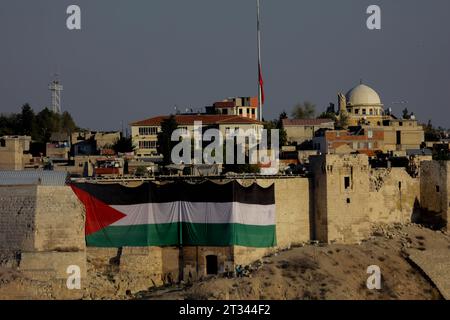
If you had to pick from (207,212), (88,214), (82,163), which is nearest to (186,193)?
(207,212)

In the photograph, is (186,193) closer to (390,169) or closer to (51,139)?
(390,169)

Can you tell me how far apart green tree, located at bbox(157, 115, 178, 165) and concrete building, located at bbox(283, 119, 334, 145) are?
10073mm

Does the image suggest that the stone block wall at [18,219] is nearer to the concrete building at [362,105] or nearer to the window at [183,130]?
the window at [183,130]

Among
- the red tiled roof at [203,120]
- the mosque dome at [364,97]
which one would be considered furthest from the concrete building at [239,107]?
the mosque dome at [364,97]

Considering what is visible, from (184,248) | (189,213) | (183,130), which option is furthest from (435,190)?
(183,130)

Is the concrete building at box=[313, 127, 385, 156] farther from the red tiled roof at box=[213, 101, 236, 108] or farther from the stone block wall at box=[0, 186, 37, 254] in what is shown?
the stone block wall at box=[0, 186, 37, 254]

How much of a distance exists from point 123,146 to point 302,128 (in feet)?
36.7

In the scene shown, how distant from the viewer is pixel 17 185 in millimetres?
41250

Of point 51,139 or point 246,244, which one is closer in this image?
point 246,244

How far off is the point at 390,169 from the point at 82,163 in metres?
17.4

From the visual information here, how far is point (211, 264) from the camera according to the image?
42.4 metres

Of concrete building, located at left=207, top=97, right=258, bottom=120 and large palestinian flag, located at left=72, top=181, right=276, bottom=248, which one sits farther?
concrete building, located at left=207, top=97, right=258, bottom=120

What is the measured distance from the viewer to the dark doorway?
42.2 meters

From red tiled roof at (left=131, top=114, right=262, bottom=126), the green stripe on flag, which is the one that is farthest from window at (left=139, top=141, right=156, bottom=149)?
the green stripe on flag
